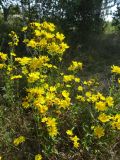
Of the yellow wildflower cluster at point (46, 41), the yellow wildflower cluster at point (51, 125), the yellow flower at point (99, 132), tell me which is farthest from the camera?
the yellow wildflower cluster at point (46, 41)

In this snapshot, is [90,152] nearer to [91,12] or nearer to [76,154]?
[76,154]

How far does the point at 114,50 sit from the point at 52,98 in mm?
5366

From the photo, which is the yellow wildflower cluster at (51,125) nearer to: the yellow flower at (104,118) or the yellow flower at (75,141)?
the yellow flower at (75,141)

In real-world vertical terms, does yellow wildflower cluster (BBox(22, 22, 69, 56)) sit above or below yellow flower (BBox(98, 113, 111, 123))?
above

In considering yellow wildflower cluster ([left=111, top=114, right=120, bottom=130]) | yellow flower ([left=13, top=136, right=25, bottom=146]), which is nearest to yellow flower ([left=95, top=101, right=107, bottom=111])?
yellow wildflower cluster ([left=111, top=114, right=120, bottom=130])

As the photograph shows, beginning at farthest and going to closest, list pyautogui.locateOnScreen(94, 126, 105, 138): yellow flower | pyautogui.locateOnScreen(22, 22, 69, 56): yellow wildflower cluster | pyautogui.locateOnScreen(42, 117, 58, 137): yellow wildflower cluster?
1. pyautogui.locateOnScreen(22, 22, 69, 56): yellow wildflower cluster
2. pyautogui.locateOnScreen(94, 126, 105, 138): yellow flower
3. pyautogui.locateOnScreen(42, 117, 58, 137): yellow wildflower cluster

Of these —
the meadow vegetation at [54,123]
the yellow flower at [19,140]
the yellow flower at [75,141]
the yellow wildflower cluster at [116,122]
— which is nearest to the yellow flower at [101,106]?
the meadow vegetation at [54,123]

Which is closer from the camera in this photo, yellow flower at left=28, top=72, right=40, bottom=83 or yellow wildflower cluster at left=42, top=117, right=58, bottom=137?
yellow wildflower cluster at left=42, top=117, right=58, bottom=137

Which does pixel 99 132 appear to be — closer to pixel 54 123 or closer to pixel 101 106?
pixel 101 106

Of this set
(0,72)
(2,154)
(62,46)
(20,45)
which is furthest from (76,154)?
(20,45)

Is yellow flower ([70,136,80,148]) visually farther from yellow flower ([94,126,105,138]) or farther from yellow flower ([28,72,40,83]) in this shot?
yellow flower ([28,72,40,83])

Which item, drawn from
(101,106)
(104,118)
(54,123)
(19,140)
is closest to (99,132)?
(104,118)

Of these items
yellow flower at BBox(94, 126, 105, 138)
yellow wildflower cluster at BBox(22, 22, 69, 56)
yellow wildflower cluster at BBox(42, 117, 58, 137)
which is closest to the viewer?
yellow wildflower cluster at BBox(42, 117, 58, 137)

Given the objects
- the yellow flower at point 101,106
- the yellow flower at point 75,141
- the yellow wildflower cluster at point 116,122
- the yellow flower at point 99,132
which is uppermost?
the yellow flower at point 101,106
